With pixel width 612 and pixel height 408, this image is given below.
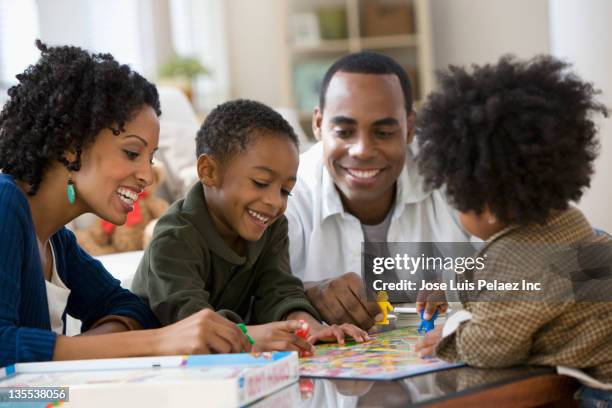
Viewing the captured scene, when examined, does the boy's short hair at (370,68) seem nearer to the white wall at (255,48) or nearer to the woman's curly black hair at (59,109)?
the woman's curly black hair at (59,109)

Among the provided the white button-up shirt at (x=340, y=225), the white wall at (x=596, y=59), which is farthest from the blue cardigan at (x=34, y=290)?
the white wall at (x=596, y=59)

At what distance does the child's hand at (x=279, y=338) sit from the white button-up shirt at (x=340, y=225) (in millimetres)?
708

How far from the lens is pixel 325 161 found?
85.8 inches

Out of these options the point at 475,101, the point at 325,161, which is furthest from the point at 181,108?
the point at 475,101

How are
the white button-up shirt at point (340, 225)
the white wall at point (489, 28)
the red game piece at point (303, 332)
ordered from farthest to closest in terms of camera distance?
the white wall at point (489, 28) < the white button-up shirt at point (340, 225) < the red game piece at point (303, 332)

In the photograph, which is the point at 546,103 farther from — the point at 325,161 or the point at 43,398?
the point at 325,161

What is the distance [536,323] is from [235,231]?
29.8 inches

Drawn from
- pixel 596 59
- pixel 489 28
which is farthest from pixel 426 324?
pixel 489 28

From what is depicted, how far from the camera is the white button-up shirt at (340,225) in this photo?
6.92ft

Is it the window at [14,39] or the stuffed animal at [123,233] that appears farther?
the window at [14,39]

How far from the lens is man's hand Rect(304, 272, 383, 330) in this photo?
1.56 meters

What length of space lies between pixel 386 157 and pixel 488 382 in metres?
1.15

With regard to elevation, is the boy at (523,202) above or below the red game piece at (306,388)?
above

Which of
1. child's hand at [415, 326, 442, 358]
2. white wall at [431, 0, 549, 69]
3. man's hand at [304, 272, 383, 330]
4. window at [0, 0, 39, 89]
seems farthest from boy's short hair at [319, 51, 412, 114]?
white wall at [431, 0, 549, 69]
